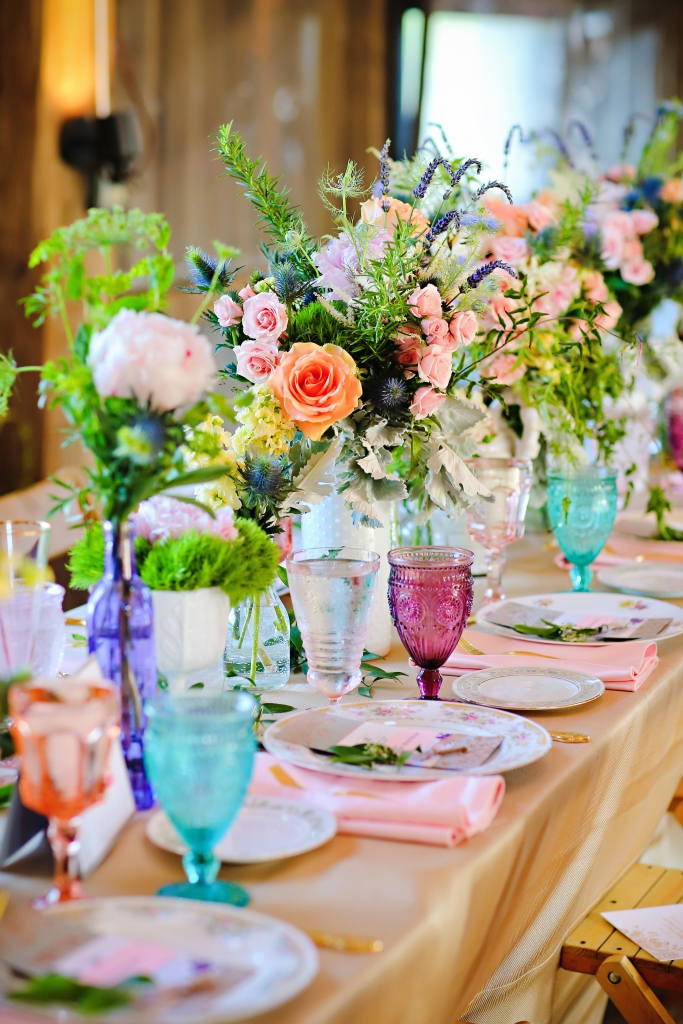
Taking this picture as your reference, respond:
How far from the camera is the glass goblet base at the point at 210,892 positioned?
2.56 ft

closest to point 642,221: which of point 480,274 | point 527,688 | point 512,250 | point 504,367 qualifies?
point 512,250

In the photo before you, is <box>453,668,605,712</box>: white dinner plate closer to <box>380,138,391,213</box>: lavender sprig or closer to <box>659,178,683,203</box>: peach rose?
<box>380,138,391,213</box>: lavender sprig

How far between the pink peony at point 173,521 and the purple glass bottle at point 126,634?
134 millimetres

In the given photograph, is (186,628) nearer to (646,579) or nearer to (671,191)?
(646,579)

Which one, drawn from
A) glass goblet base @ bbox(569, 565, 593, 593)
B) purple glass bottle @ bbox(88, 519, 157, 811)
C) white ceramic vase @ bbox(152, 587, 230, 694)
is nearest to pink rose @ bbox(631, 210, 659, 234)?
glass goblet base @ bbox(569, 565, 593, 593)

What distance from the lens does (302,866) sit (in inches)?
33.3

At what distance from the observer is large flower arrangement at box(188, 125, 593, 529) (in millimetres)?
1332

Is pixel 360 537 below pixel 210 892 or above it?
above

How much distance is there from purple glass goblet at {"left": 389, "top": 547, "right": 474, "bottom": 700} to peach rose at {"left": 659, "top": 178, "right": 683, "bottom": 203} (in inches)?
76.1

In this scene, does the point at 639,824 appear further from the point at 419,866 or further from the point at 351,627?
the point at 419,866

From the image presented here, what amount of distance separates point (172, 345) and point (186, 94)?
3623 mm

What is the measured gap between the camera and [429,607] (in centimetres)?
121

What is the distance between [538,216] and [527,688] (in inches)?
49.7

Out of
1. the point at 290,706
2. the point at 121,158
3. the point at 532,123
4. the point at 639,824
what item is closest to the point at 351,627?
the point at 290,706
